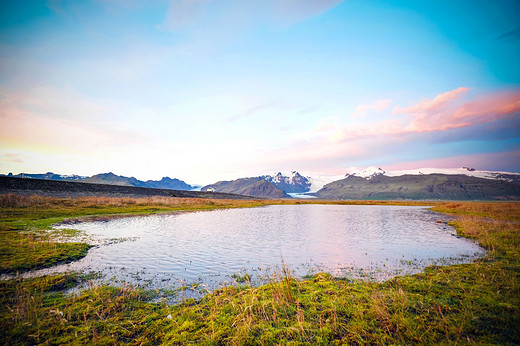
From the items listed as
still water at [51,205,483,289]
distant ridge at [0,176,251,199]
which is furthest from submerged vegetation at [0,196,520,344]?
distant ridge at [0,176,251,199]

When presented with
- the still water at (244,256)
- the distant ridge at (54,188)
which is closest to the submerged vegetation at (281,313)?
the still water at (244,256)

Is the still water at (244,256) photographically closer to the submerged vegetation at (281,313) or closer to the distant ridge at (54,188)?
the submerged vegetation at (281,313)

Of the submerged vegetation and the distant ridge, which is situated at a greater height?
the distant ridge

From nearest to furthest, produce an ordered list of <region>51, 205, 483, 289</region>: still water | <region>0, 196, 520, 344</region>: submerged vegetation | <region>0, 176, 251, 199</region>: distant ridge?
<region>0, 196, 520, 344</region>: submerged vegetation, <region>51, 205, 483, 289</region>: still water, <region>0, 176, 251, 199</region>: distant ridge

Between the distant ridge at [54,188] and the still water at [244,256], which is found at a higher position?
the distant ridge at [54,188]

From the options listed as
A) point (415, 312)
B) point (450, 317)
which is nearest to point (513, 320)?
point (450, 317)

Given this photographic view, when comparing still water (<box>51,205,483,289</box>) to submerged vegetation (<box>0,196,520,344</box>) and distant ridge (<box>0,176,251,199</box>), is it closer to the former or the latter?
submerged vegetation (<box>0,196,520,344</box>)

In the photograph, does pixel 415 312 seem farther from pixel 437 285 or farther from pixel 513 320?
pixel 437 285

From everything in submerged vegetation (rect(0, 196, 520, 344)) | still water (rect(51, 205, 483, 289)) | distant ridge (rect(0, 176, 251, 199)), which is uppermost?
distant ridge (rect(0, 176, 251, 199))

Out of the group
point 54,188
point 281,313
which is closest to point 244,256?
point 281,313

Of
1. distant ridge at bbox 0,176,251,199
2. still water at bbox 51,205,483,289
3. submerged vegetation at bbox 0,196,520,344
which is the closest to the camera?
submerged vegetation at bbox 0,196,520,344

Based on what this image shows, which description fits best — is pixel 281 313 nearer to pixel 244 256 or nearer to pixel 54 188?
pixel 244 256

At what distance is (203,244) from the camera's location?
2183 centimetres

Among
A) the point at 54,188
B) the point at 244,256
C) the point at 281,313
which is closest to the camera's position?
the point at 281,313
